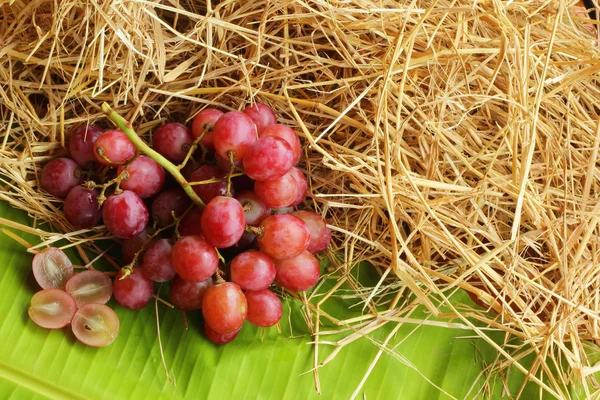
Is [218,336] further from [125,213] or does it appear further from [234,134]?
[234,134]

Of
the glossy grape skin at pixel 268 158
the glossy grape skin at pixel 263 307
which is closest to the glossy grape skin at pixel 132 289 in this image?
the glossy grape skin at pixel 263 307

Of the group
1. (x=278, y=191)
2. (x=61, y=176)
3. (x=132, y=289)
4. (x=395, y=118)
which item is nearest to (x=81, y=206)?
(x=61, y=176)

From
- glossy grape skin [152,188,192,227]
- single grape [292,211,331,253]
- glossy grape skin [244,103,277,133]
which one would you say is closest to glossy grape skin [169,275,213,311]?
glossy grape skin [152,188,192,227]

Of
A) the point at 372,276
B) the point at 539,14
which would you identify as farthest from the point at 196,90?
the point at 539,14

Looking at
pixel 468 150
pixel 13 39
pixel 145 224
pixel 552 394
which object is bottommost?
pixel 552 394

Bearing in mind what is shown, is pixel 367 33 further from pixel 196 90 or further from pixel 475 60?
pixel 196 90

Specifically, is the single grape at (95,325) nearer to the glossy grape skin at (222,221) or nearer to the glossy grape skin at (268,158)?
the glossy grape skin at (222,221)
